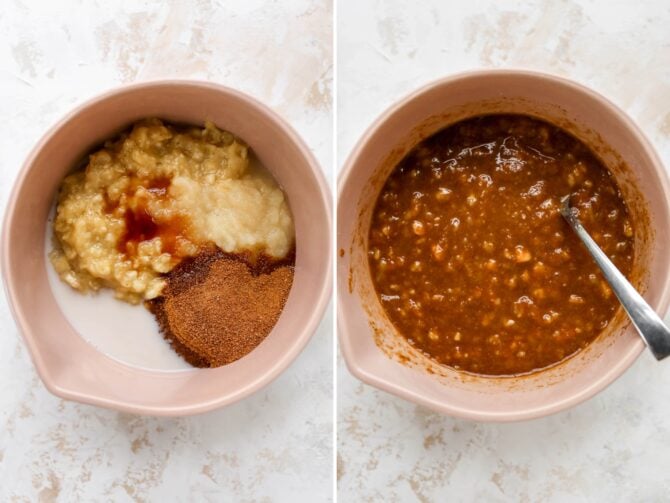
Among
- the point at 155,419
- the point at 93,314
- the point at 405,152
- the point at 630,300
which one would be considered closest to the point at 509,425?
the point at 630,300

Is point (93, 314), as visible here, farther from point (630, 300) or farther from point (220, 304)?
point (630, 300)

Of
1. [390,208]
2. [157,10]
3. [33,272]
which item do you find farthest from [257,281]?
[157,10]

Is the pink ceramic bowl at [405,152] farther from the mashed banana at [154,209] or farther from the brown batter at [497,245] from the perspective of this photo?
the mashed banana at [154,209]

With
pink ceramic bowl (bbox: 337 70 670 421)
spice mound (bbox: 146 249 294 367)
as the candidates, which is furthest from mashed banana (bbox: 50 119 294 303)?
pink ceramic bowl (bbox: 337 70 670 421)

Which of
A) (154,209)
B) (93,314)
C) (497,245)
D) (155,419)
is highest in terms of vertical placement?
(497,245)

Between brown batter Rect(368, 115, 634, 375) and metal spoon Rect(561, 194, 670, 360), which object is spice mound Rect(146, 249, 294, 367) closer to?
brown batter Rect(368, 115, 634, 375)

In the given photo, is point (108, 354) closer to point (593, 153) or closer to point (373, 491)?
point (373, 491)
